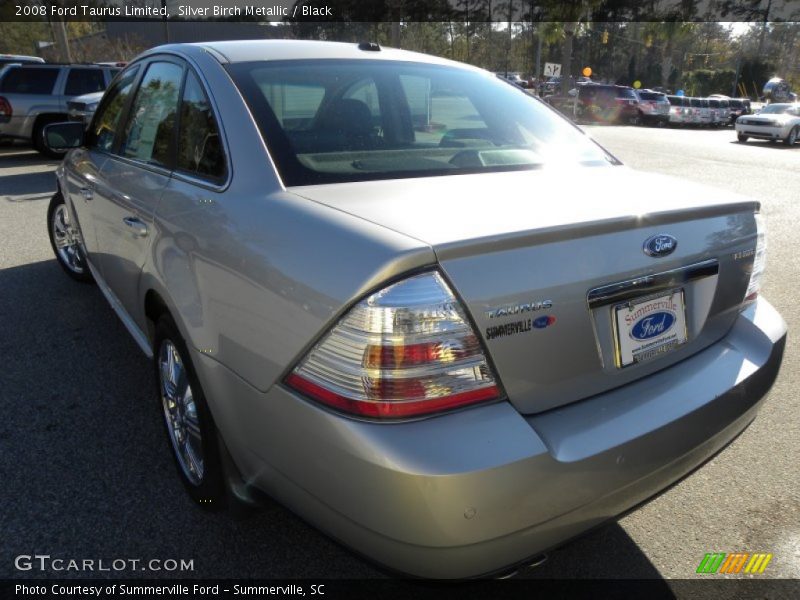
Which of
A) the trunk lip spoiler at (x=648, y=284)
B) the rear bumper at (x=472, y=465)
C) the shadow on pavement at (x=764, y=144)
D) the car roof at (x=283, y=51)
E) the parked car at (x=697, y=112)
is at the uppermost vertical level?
the car roof at (x=283, y=51)

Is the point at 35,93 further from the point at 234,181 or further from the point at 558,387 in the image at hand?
the point at 558,387

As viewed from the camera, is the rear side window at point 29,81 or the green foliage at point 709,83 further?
the green foliage at point 709,83

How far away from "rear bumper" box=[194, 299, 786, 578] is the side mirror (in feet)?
8.81

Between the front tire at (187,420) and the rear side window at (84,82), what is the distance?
40.4 ft

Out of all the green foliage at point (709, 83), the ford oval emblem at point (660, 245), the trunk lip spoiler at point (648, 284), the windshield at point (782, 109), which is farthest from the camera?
the green foliage at point (709, 83)

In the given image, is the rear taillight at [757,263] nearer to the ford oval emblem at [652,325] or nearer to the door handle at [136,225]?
the ford oval emblem at [652,325]

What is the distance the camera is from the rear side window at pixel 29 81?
1235cm

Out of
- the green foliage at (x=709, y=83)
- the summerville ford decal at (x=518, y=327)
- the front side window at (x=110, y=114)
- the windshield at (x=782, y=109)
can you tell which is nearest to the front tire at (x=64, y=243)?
the front side window at (x=110, y=114)

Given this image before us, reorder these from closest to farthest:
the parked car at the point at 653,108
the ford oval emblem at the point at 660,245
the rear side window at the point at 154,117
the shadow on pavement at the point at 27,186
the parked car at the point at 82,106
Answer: the ford oval emblem at the point at 660,245 → the rear side window at the point at 154,117 → the shadow on pavement at the point at 27,186 → the parked car at the point at 82,106 → the parked car at the point at 653,108

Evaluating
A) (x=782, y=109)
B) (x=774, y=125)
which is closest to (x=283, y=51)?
(x=774, y=125)

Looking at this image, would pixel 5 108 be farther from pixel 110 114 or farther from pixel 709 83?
pixel 709 83

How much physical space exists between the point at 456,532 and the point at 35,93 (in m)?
14.0

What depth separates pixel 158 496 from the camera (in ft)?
8.46

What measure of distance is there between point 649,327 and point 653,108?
3444 centimetres
